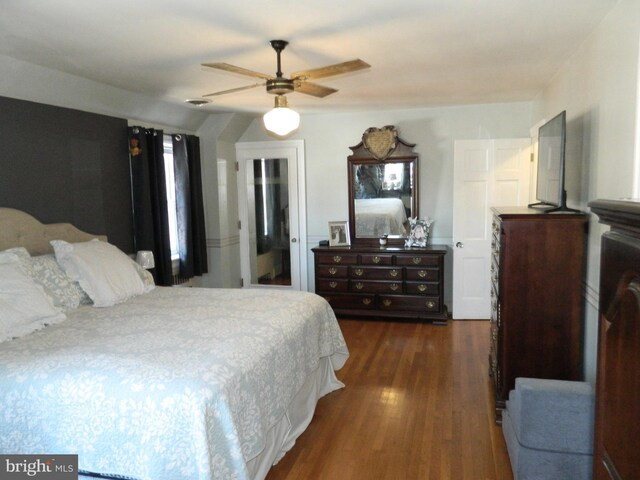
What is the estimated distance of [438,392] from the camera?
3404mm

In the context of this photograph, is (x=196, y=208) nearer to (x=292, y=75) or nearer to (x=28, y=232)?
(x=28, y=232)

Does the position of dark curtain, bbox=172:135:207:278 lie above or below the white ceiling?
below

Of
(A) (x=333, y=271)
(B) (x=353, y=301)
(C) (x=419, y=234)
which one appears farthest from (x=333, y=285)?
(C) (x=419, y=234)

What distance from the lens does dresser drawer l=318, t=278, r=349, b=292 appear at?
17.5 feet

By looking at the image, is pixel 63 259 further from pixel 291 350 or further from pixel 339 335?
pixel 339 335

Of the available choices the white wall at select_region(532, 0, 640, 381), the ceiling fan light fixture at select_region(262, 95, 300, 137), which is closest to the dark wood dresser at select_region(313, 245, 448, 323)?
the white wall at select_region(532, 0, 640, 381)

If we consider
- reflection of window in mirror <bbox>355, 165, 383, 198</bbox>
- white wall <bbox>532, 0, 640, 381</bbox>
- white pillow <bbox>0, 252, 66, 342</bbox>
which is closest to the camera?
white wall <bbox>532, 0, 640, 381</bbox>

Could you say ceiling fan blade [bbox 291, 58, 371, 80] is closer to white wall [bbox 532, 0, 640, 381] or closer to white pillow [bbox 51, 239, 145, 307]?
white wall [bbox 532, 0, 640, 381]

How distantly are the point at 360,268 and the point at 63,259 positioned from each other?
9.92 ft

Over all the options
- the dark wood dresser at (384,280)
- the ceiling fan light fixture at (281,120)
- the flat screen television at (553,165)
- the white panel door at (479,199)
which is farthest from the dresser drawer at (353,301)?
the ceiling fan light fixture at (281,120)

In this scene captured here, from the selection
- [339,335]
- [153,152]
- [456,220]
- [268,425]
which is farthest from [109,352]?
[456,220]

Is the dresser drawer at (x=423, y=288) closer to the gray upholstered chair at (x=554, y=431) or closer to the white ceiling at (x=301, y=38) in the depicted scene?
the white ceiling at (x=301, y=38)

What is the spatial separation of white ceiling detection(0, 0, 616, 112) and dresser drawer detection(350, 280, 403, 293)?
2.12m

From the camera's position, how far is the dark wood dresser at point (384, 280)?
16.5ft
